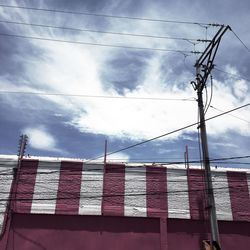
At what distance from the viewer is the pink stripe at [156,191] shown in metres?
21.3

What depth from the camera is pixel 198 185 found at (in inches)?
880

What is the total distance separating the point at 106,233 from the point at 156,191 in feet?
12.8

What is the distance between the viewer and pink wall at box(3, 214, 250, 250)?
1994 cm

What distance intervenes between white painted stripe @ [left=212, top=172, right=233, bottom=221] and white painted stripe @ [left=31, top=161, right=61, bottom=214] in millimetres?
9718

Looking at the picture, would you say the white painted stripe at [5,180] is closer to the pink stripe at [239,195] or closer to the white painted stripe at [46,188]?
the white painted stripe at [46,188]

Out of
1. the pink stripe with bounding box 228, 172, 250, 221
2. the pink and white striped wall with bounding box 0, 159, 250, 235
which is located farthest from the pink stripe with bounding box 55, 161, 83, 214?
the pink stripe with bounding box 228, 172, 250, 221

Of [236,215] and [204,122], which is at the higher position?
[204,122]

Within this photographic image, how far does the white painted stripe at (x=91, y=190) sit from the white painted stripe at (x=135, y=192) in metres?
1.58

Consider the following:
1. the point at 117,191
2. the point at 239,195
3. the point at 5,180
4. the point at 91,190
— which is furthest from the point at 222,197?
the point at 5,180

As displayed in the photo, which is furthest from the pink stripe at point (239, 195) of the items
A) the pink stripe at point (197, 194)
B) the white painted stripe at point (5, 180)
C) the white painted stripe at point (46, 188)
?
→ the white painted stripe at point (5, 180)

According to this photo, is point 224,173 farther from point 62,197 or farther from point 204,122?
point 62,197

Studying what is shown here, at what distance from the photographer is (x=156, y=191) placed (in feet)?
71.8

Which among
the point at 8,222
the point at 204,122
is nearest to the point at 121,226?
the point at 8,222

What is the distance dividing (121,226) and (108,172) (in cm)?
333
